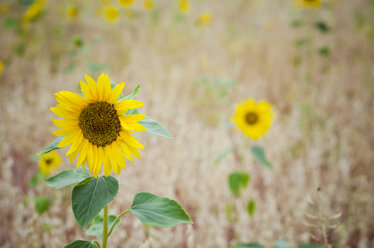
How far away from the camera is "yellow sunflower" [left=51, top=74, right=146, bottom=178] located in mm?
764

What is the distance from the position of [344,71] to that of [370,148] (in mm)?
1669

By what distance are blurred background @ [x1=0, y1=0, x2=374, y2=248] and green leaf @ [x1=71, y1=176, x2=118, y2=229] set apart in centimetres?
62

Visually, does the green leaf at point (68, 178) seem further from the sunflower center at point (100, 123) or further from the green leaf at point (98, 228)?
the green leaf at point (98, 228)

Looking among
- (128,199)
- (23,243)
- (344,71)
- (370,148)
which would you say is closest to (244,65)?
(344,71)

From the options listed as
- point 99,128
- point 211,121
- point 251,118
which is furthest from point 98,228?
point 211,121

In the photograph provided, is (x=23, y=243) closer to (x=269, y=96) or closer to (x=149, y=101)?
(x=149, y=101)

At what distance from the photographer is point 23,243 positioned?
1485mm

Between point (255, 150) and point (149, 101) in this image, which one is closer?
point (255, 150)

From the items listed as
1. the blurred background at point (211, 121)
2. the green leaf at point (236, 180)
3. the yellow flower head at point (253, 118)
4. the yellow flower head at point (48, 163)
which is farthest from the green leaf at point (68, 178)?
the yellow flower head at point (253, 118)

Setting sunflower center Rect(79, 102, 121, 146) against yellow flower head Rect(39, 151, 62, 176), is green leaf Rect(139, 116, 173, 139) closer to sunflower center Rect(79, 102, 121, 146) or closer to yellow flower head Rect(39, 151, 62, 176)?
sunflower center Rect(79, 102, 121, 146)

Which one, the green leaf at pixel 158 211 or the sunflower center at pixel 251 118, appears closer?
the green leaf at pixel 158 211

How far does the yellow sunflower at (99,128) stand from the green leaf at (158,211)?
Answer: 134 mm

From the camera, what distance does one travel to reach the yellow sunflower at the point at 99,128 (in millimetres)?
764

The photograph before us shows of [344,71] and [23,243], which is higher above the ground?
[344,71]
